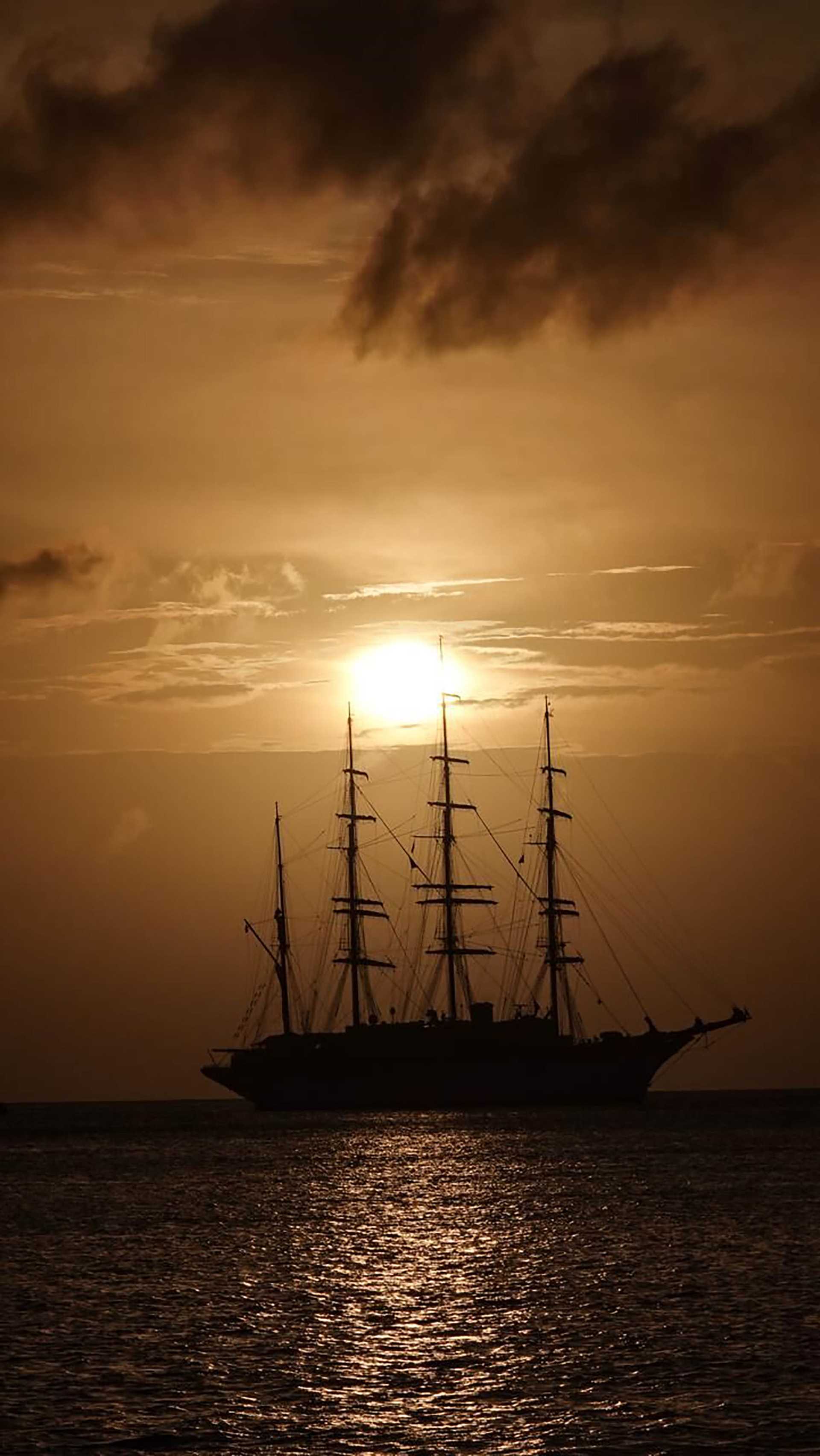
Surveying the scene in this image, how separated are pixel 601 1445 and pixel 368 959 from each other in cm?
14329

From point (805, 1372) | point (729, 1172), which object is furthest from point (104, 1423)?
point (729, 1172)

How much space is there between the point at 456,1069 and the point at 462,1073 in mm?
683

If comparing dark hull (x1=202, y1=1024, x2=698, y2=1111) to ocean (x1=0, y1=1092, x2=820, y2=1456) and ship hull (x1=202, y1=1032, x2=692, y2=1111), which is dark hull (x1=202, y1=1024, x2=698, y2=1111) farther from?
ocean (x1=0, y1=1092, x2=820, y2=1456)

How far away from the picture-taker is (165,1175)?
9656 cm

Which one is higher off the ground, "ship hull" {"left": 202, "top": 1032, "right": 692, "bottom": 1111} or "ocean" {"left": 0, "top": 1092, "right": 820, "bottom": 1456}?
"ship hull" {"left": 202, "top": 1032, "right": 692, "bottom": 1111}

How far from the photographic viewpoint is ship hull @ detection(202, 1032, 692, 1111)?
164 metres

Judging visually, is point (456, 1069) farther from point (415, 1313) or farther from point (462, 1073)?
point (415, 1313)

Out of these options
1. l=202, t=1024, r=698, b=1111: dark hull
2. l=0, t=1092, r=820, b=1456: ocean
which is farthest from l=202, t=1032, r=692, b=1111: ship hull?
l=0, t=1092, r=820, b=1456: ocean

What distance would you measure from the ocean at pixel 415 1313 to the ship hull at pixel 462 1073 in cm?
7088

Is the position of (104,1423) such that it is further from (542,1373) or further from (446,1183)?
(446,1183)

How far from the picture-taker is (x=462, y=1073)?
16462 centimetres

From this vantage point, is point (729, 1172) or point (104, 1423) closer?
point (104, 1423)

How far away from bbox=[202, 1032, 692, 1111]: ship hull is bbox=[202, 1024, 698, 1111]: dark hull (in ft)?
0.28

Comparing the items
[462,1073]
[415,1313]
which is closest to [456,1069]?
[462,1073]
